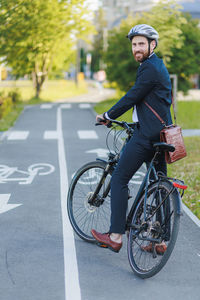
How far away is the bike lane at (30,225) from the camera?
4.27m

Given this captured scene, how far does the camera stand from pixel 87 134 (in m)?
16.1

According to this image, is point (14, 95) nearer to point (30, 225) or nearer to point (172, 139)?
point (30, 225)

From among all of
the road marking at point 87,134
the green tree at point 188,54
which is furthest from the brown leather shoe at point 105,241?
the green tree at point 188,54

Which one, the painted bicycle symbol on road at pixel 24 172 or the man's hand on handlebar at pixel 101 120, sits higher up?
the man's hand on handlebar at pixel 101 120

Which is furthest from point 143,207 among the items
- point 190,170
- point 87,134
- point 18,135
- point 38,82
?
point 38,82

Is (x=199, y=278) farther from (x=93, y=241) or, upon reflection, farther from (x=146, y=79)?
(x=146, y=79)

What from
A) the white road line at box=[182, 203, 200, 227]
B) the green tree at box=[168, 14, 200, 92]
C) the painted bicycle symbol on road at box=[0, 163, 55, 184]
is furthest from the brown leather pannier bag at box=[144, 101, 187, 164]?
the green tree at box=[168, 14, 200, 92]

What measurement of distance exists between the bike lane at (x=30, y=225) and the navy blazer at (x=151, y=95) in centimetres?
134

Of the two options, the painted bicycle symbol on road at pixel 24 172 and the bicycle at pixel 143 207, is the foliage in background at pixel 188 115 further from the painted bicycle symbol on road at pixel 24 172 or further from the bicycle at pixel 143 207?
the bicycle at pixel 143 207

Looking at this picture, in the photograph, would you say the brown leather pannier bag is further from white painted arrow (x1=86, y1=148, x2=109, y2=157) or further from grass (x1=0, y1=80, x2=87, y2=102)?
grass (x1=0, y1=80, x2=87, y2=102)

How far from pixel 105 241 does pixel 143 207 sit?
0.54 meters

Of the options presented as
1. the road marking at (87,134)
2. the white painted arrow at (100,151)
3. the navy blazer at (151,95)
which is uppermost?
the navy blazer at (151,95)

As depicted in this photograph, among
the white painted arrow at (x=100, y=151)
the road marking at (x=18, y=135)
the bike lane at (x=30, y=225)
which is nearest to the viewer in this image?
the bike lane at (x=30, y=225)

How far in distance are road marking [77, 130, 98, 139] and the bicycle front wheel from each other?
9.74 meters
